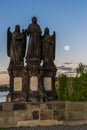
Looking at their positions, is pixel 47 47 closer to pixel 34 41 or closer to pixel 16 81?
pixel 34 41

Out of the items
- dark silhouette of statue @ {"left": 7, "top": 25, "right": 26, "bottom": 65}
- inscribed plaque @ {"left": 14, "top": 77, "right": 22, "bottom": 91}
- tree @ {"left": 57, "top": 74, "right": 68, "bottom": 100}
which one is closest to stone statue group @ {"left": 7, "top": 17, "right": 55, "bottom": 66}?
dark silhouette of statue @ {"left": 7, "top": 25, "right": 26, "bottom": 65}

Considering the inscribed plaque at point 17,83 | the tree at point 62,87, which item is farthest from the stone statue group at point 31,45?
the tree at point 62,87

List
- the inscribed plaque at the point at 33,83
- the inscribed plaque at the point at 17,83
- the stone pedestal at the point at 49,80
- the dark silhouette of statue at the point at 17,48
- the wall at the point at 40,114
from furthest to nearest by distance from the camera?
the stone pedestal at the point at 49,80, the dark silhouette of statue at the point at 17,48, the inscribed plaque at the point at 17,83, the inscribed plaque at the point at 33,83, the wall at the point at 40,114

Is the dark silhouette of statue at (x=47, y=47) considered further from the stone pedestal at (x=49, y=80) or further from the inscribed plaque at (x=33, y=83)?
the inscribed plaque at (x=33, y=83)

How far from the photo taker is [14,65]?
18250 millimetres

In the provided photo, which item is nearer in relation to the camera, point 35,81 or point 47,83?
point 35,81

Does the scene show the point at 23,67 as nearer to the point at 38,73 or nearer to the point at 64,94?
the point at 38,73

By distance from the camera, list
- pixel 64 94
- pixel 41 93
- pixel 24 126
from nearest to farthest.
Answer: pixel 24 126, pixel 41 93, pixel 64 94

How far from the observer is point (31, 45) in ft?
60.7

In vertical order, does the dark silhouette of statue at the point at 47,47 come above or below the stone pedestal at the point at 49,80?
above

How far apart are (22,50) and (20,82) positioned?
1.54 meters

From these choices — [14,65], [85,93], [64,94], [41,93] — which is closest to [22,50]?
[14,65]

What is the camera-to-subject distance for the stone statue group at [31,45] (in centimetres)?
1838

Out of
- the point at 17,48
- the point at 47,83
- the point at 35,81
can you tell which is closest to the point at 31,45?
the point at 17,48
